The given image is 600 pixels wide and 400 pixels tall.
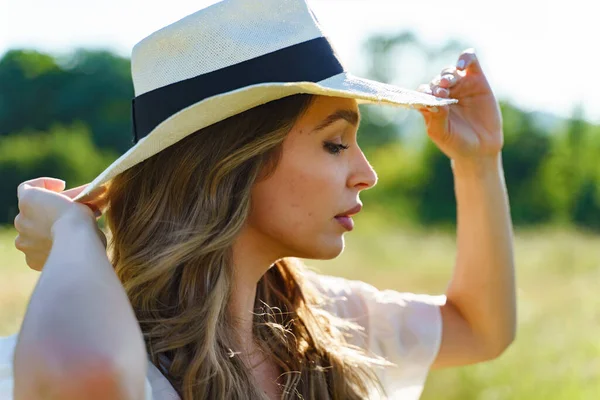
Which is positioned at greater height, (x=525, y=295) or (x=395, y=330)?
(x=395, y=330)

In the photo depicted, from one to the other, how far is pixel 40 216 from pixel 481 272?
3.94ft

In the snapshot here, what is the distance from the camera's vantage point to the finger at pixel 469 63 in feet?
7.47

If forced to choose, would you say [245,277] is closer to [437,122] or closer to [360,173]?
[360,173]

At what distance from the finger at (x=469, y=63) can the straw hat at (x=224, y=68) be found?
0.52m

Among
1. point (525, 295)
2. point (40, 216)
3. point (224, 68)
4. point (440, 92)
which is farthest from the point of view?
point (525, 295)

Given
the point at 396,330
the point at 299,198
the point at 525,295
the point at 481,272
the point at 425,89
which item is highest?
the point at 425,89

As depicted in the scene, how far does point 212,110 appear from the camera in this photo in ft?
5.57

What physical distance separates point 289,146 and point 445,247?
14517 mm

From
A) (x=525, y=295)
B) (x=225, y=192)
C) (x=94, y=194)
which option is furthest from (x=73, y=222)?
(x=525, y=295)

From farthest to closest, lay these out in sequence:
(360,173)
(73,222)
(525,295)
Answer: (525,295)
(360,173)
(73,222)

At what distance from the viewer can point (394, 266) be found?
44.3 ft

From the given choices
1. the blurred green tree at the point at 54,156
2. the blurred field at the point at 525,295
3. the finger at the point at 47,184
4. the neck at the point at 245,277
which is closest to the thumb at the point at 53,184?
the finger at the point at 47,184

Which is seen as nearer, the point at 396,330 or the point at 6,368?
the point at 6,368

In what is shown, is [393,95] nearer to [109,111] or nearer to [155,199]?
[155,199]
